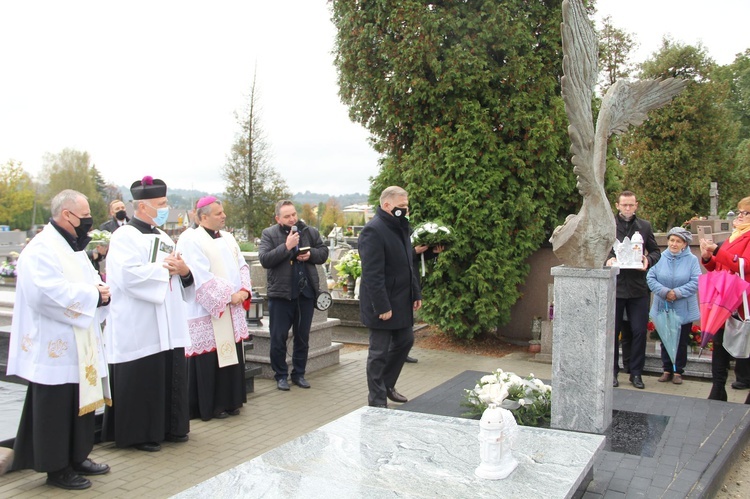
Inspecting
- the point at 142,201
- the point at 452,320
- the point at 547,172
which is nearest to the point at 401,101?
the point at 547,172

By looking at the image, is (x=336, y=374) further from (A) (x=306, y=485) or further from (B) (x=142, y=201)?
(A) (x=306, y=485)

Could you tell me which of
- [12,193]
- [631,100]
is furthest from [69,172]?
[631,100]

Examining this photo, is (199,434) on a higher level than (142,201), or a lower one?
lower

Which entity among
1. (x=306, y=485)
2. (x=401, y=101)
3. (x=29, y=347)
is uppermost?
(x=401, y=101)

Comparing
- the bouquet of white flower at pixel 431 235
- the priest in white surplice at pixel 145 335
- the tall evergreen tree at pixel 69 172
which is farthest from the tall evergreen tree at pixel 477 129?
the tall evergreen tree at pixel 69 172

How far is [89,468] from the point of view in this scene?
4781 millimetres

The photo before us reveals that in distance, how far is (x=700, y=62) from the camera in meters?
23.5

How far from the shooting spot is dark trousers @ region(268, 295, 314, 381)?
24.1 ft

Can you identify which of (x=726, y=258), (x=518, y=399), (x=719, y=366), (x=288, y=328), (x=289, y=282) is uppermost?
(x=726, y=258)

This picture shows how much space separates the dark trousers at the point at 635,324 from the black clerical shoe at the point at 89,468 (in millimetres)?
5338

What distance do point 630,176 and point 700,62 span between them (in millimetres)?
4958

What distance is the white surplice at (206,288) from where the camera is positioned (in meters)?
6.21

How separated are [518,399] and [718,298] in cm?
237

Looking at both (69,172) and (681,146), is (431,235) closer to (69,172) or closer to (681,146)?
(681,146)
